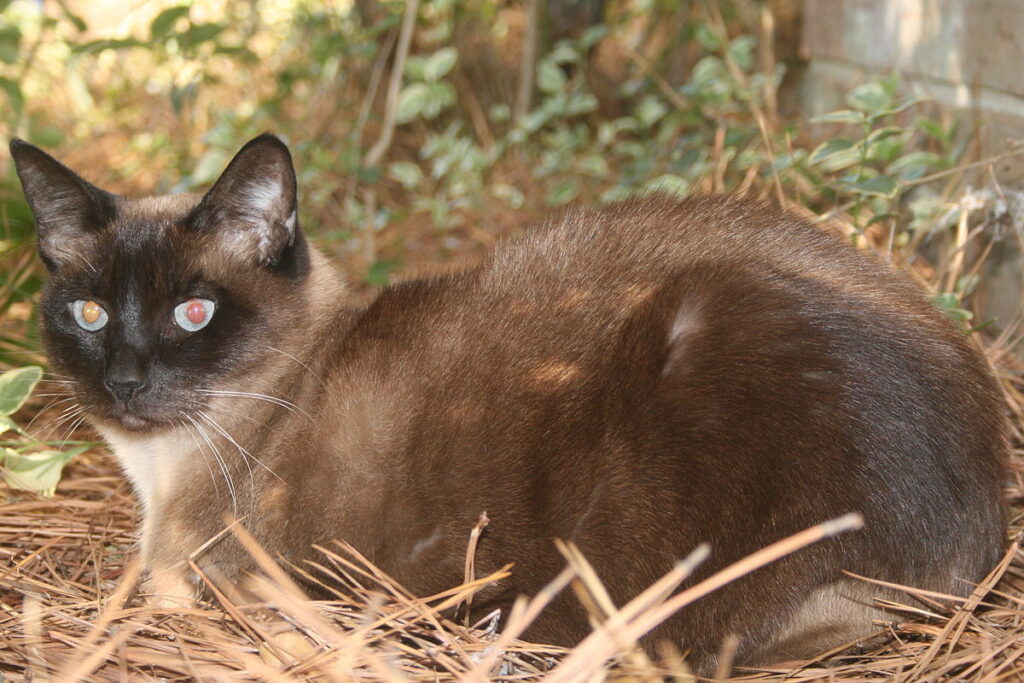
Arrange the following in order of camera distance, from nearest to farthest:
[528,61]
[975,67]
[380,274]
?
[975,67] < [380,274] < [528,61]

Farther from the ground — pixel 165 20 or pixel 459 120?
pixel 165 20

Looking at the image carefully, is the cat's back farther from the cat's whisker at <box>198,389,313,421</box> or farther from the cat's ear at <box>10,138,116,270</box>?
the cat's ear at <box>10,138,116,270</box>

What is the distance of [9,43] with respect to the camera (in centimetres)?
291

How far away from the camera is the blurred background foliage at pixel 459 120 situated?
10.1ft

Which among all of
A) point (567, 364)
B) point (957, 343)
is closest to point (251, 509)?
point (567, 364)

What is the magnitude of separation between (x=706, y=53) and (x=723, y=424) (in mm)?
3611

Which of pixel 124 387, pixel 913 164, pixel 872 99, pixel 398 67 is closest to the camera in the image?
pixel 124 387

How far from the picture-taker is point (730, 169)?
3643mm

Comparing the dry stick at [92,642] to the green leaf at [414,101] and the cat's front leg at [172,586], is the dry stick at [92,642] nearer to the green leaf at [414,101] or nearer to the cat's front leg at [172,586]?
the cat's front leg at [172,586]

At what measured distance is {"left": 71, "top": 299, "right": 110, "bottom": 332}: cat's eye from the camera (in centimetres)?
199

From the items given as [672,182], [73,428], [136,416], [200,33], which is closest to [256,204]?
[136,416]

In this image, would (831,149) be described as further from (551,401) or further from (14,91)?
(14,91)

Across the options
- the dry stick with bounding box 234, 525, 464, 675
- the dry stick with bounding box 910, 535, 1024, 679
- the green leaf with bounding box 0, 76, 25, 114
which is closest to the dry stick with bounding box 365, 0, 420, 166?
the green leaf with bounding box 0, 76, 25, 114

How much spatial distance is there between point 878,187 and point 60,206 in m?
2.08
